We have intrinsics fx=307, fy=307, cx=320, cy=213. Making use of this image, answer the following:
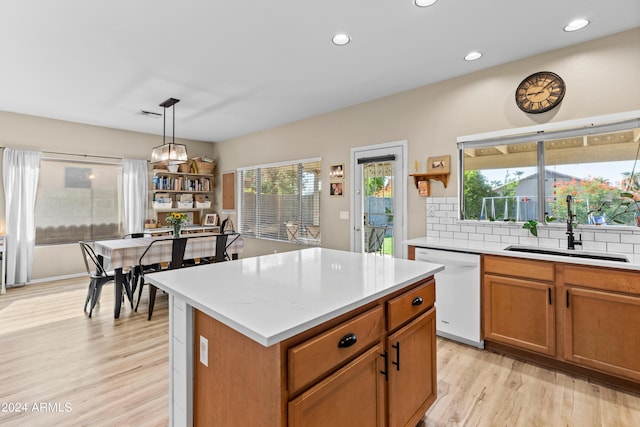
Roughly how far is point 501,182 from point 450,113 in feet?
2.95

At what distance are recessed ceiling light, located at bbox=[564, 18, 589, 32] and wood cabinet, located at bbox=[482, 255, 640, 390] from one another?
5.92 ft

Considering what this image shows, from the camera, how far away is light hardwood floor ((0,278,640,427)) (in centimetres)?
185

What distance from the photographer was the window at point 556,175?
2.46 meters

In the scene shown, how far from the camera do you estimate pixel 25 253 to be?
15.3ft

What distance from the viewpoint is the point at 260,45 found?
264cm

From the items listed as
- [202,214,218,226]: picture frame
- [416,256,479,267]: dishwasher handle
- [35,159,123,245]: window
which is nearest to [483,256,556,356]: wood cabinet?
[416,256,479,267]: dishwasher handle

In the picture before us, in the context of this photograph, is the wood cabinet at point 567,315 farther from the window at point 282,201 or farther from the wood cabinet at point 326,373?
the window at point 282,201

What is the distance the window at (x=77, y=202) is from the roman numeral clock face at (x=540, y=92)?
6.21 m

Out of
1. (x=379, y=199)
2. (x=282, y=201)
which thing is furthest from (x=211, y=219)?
(x=379, y=199)

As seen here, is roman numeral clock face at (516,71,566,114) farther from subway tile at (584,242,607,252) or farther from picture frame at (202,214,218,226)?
picture frame at (202,214,218,226)

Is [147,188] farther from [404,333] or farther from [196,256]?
[404,333]

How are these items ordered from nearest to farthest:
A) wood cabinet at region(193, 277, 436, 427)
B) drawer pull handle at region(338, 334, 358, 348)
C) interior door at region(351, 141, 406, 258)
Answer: wood cabinet at region(193, 277, 436, 427) → drawer pull handle at region(338, 334, 358, 348) → interior door at region(351, 141, 406, 258)

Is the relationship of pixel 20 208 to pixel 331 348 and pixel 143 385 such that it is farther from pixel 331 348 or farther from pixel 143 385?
pixel 331 348

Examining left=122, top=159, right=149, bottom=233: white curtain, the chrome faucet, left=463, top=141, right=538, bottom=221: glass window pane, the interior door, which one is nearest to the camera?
the chrome faucet
